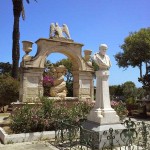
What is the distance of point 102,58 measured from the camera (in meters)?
8.99

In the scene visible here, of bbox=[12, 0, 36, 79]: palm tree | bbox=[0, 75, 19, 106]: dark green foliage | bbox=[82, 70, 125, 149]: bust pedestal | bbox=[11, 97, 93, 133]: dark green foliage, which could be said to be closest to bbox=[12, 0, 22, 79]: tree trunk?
bbox=[12, 0, 36, 79]: palm tree

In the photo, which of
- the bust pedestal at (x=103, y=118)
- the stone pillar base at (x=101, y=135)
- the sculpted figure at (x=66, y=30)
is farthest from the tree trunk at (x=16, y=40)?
the stone pillar base at (x=101, y=135)

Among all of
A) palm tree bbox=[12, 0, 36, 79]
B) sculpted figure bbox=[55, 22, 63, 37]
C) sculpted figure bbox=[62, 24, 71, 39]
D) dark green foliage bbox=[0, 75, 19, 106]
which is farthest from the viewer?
palm tree bbox=[12, 0, 36, 79]

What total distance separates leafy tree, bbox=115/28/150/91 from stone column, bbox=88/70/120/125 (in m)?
13.1

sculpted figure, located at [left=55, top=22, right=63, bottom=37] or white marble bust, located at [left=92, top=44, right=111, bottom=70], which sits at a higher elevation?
sculpted figure, located at [left=55, top=22, right=63, bottom=37]

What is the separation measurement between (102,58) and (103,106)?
5.49 feet

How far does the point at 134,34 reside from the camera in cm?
2433

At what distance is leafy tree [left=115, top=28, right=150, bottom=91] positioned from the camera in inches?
881

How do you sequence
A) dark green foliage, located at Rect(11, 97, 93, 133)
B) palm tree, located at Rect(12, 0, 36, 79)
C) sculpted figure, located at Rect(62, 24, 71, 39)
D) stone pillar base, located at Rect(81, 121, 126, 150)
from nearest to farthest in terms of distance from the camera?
stone pillar base, located at Rect(81, 121, 126, 150)
dark green foliage, located at Rect(11, 97, 93, 133)
sculpted figure, located at Rect(62, 24, 71, 39)
palm tree, located at Rect(12, 0, 36, 79)

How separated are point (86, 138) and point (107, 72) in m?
2.53

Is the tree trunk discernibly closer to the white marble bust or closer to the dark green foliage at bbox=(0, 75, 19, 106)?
the dark green foliage at bbox=(0, 75, 19, 106)

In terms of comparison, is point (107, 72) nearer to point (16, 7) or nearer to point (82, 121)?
point (82, 121)

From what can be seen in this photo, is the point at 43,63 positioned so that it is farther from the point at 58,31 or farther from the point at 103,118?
the point at 103,118

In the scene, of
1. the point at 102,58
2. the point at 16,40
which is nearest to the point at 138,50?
the point at 16,40
